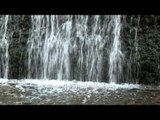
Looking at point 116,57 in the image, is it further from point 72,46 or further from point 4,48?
point 4,48

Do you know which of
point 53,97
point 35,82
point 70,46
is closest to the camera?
point 53,97

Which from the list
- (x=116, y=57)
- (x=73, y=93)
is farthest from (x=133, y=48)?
(x=73, y=93)

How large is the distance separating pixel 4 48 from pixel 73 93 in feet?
5.72

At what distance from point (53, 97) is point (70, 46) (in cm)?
140

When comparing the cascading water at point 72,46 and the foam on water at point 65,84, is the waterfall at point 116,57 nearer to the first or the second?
the cascading water at point 72,46

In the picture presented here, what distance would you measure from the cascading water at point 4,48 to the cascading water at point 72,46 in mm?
382

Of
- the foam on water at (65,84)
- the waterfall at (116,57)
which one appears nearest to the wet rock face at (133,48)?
the waterfall at (116,57)

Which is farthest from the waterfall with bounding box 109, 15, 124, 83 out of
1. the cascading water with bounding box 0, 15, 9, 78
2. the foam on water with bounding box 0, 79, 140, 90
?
the cascading water with bounding box 0, 15, 9, 78

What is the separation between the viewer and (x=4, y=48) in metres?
6.42

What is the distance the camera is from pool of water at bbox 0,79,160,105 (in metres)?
5.00
